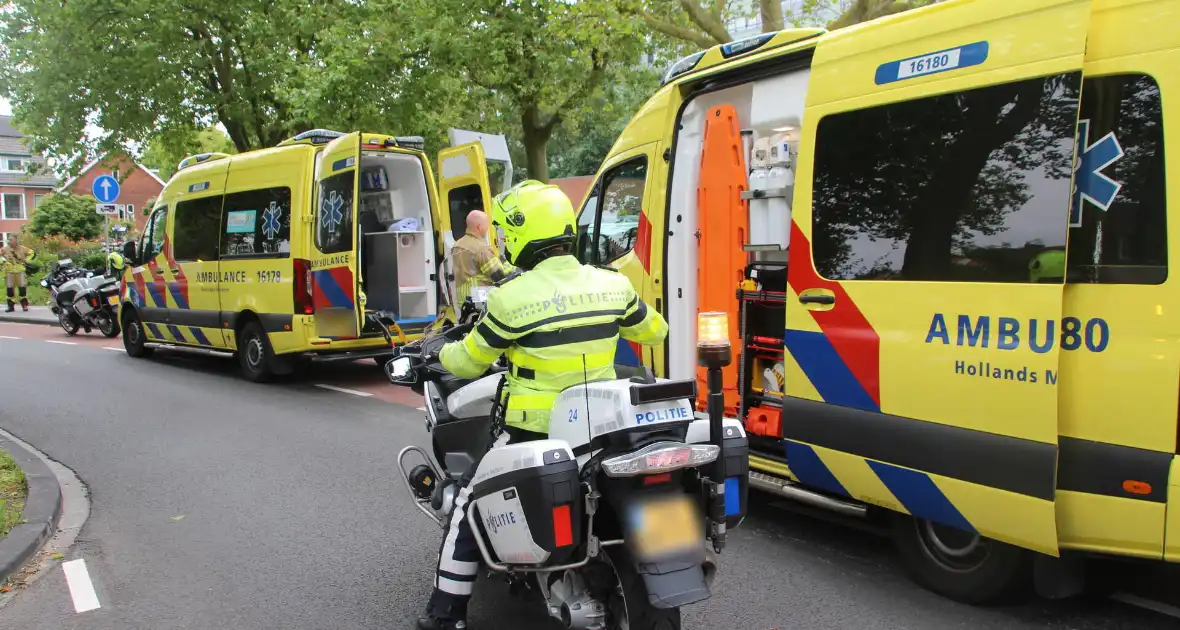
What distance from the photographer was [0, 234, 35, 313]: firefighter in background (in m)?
19.3

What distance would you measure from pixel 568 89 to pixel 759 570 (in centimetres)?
1438

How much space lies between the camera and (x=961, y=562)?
3.70m

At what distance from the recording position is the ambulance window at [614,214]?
18.2 ft

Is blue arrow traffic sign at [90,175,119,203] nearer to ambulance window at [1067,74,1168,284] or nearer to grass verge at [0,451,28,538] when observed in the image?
grass verge at [0,451,28,538]

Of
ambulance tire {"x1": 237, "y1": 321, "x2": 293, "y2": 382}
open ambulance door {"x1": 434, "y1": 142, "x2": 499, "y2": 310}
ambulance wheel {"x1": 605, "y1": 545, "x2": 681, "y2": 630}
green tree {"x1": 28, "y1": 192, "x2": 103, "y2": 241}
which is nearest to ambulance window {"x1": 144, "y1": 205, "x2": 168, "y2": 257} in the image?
ambulance tire {"x1": 237, "y1": 321, "x2": 293, "y2": 382}

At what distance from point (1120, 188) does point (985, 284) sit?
21.6 inches

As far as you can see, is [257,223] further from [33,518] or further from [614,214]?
[614,214]

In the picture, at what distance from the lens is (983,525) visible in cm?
330

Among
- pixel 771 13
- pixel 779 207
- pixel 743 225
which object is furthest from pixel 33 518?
pixel 771 13

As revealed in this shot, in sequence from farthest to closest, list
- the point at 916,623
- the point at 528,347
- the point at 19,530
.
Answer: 1. the point at 19,530
2. the point at 916,623
3. the point at 528,347

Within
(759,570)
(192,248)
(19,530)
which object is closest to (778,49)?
(759,570)

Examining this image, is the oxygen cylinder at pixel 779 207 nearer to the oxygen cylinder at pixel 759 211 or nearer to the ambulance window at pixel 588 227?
the oxygen cylinder at pixel 759 211

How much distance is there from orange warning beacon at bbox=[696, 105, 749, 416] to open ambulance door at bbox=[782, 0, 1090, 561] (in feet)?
2.41

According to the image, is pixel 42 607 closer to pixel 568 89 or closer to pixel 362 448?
pixel 362 448
